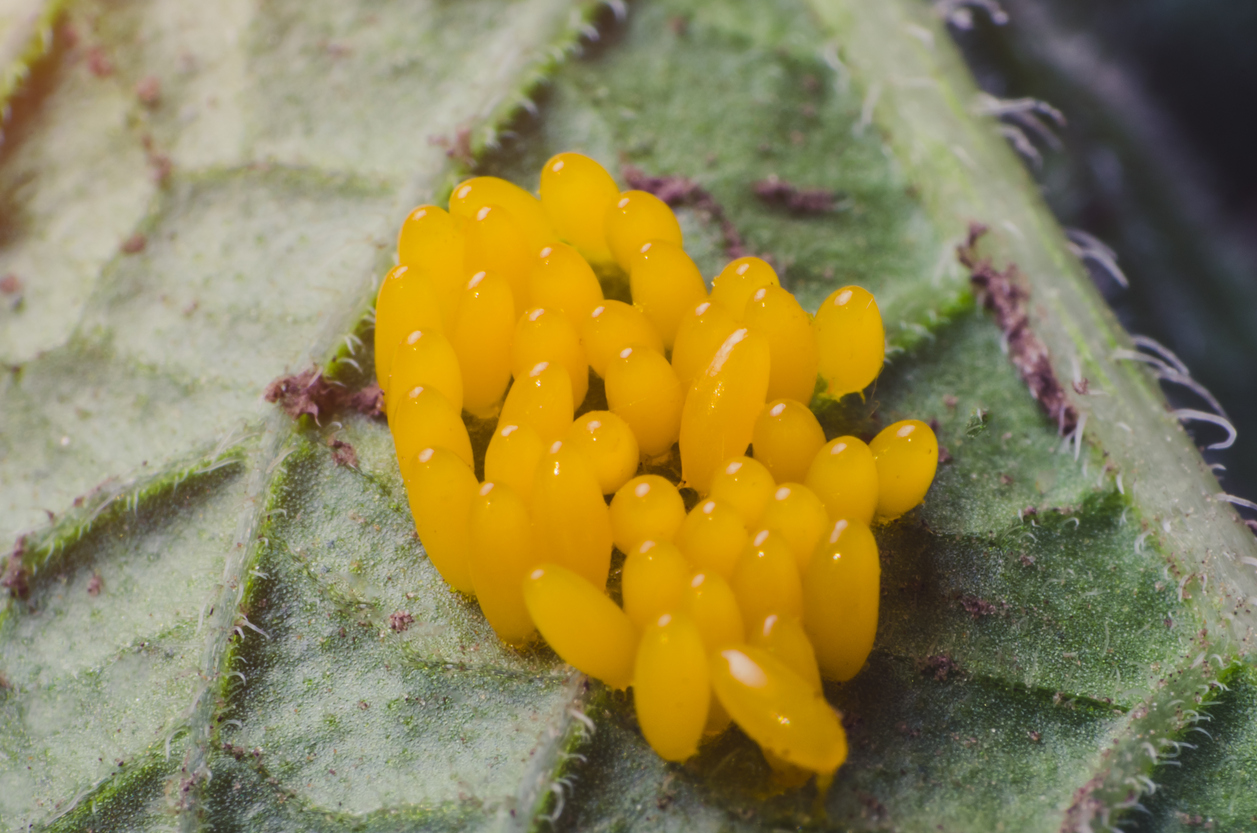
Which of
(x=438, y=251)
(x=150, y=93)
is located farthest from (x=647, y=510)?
(x=150, y=93)

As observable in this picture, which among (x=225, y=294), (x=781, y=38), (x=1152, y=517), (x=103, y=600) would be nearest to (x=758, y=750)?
(x=1152, y=517)

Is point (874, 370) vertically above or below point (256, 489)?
above

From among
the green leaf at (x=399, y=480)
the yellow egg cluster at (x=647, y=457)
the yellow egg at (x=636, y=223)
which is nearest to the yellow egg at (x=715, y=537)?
the yellow egg cluster at (x=647, y=457)

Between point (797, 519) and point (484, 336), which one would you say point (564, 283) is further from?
point (797, 519)

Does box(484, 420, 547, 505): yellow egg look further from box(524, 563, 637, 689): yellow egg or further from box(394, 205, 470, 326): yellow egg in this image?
box(394, 205, 470, 326): yellow egg

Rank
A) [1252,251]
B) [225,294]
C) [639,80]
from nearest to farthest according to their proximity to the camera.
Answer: [225,294], [639,80], [1252,251]

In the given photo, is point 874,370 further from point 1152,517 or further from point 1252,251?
point 1252,251

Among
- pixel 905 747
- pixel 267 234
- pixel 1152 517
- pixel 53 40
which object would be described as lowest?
pixel 905 747

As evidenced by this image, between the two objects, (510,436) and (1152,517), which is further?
(1152,517)
